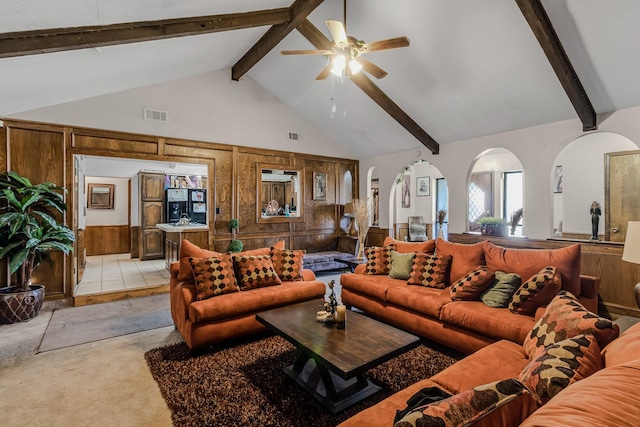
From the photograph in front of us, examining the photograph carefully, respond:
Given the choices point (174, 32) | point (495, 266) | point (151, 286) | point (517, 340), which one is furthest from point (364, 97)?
point (151, 286)

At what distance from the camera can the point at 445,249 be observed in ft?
12.1

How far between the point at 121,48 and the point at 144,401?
135 inches

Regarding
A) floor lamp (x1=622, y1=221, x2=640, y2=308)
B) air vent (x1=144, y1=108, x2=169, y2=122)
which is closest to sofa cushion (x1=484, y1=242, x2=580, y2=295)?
floor lamp (x1=622, y1=221, x2=640, y2=308)

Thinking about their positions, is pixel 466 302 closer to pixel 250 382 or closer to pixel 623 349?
pixel 623 349

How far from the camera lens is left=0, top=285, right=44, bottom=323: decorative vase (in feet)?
12.0

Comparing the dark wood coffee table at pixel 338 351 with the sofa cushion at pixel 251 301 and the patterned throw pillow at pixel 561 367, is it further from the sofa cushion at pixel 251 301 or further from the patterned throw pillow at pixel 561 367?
the patterned throw pillow at pixel 561 367

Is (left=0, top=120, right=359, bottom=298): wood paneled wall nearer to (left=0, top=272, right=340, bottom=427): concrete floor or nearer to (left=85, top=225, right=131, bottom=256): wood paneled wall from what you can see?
(left=85, top=225, right=131, bottom=256): wood paneled wall

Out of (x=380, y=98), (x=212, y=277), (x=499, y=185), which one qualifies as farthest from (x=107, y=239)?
(x=499, y=185)

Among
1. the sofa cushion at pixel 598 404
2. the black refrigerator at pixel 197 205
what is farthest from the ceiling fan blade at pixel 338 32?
the black refrigerator at pixel 197 205

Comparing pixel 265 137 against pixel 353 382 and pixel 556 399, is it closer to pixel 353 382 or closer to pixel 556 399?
pixel 353 382

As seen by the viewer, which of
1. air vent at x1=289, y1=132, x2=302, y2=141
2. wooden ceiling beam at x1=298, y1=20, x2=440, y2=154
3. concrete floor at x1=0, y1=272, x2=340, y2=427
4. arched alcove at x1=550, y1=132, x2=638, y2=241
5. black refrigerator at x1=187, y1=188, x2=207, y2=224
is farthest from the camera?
black refrigerator at x1=187, y1=188, x2=207, y2=224

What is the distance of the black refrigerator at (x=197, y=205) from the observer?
8.30 meters

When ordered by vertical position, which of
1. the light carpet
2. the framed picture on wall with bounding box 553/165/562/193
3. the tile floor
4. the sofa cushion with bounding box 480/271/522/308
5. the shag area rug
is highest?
the framed picture on wall with bounding box 553/165/562/193

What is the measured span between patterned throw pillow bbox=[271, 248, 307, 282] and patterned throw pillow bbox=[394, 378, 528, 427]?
2900 mm
